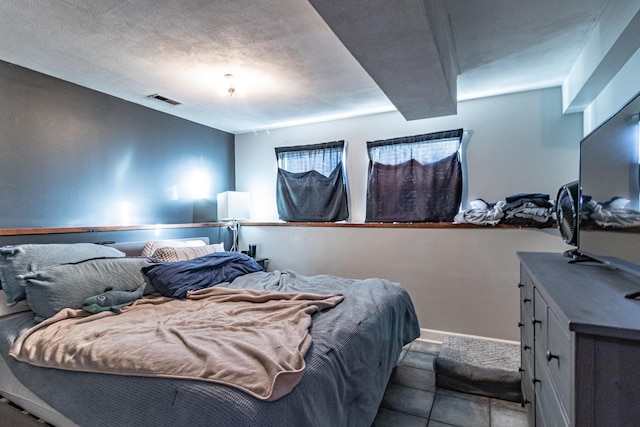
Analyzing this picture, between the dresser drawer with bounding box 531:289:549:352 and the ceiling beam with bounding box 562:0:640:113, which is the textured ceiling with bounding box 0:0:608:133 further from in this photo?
the dresser drawer with bounding box 531:289:549:352

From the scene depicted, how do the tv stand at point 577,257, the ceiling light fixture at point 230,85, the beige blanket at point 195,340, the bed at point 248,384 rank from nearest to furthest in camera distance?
the bed at point 248,384 < the beige blanket at point 195,340 < the tv stand at point 577,257 < the ceiling light fixture at point 230,85

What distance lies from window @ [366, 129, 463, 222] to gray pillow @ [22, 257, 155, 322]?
94.8 inches

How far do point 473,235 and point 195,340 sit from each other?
2.60 meters

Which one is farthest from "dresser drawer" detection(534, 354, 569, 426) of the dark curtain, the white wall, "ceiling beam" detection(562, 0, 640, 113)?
the dark curtain

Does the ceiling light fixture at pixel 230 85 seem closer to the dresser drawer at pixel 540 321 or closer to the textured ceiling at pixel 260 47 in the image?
the textured ceiling at pixel 260 47

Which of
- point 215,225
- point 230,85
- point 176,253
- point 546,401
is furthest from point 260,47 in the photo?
point 215,225

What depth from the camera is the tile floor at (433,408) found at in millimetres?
1957

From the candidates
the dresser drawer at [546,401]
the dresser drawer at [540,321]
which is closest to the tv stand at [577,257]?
the dresser drawer at [540,321]

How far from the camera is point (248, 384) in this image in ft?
3.50

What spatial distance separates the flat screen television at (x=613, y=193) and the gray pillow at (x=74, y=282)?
2535mm

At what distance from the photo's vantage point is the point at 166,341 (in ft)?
4.63

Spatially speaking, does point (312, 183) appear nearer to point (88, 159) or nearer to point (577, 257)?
point (88, 159)

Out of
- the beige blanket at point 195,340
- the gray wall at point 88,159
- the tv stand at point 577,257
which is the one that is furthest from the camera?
the gray wall at point 88,159

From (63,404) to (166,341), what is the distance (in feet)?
1.45
